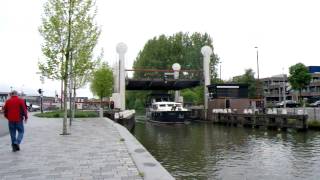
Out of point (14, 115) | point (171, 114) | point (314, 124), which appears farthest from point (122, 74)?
point (14, 115)

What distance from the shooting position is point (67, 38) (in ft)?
56.4

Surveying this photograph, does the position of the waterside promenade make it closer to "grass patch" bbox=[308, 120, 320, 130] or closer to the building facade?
"grass patch" bbox=[308, 120, 320, 130]

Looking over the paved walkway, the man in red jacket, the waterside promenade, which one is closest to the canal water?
the waterside promenade

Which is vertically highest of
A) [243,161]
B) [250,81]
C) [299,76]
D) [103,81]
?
[250,81]

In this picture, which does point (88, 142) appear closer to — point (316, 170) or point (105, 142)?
point (105, 142)

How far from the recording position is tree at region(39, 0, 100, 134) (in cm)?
1683

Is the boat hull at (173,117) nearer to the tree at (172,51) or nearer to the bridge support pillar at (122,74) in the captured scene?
the bridge support pillar at (122,74)

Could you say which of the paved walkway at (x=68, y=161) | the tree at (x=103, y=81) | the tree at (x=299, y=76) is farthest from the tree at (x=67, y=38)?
the tree at (x=299, y=76)

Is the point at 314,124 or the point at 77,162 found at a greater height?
the point at 77,162

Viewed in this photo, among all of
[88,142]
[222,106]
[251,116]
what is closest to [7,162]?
[88,142]

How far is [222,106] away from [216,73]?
29.7m

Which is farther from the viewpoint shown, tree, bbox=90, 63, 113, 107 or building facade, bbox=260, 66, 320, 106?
building facade, bbox=260, 66, 320, 106

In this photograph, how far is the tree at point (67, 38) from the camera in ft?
55.2

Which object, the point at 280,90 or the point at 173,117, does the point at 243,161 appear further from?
the point at 280,90
